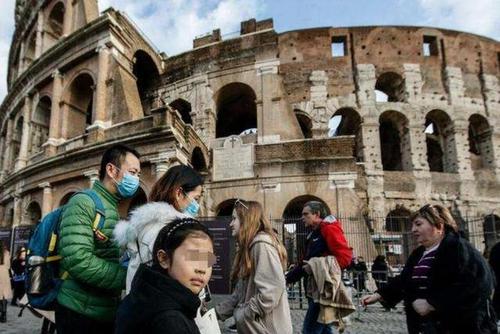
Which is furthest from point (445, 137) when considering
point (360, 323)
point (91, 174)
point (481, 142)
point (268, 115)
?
point (91, 174)

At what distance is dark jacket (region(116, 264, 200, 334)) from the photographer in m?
1.23

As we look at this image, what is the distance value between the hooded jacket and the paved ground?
4.64m

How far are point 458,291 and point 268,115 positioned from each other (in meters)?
12.1

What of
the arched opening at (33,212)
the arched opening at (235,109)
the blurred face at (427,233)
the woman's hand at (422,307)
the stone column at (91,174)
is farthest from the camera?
the arched opening at (235,109)

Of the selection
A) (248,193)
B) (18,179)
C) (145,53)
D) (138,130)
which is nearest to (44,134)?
(18,179)

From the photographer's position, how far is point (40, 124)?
1697 centimetres

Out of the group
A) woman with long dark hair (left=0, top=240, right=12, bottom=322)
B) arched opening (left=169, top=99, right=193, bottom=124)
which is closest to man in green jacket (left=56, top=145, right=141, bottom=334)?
woman with long dark hair (left=0, top=240, right=12, bottom=322)

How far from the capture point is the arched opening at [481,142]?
17.9 meters

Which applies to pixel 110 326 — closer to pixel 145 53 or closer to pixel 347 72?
pixel 145 53

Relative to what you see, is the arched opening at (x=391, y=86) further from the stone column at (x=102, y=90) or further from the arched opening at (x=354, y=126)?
the stone column at (x=102, y=90)

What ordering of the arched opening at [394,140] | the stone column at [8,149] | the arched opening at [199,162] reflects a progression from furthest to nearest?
the stone column at [8,149] < the arched opening at [394,140] < the arched opening at [199,162]

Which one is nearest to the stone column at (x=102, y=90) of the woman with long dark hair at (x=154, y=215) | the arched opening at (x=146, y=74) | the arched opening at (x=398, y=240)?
the arched opening at (x=146, y=74)

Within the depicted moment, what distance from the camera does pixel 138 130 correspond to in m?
11.8

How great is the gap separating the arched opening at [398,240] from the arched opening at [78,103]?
12702 mm
